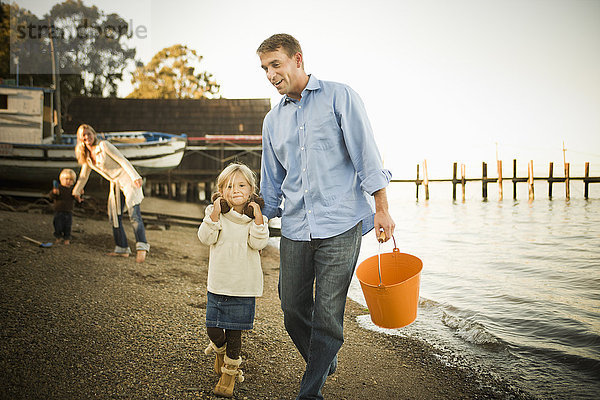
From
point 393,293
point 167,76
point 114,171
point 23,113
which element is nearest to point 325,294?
point 393,293

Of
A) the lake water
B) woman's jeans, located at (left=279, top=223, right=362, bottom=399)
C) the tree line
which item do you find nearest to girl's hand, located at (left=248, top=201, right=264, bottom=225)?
woman's jeans, located at (left=279, top=223, right=362, bottom=399)

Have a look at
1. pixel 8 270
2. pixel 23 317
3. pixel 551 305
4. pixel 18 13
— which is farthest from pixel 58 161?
pixel 18 13

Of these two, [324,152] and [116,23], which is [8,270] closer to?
[324,152]

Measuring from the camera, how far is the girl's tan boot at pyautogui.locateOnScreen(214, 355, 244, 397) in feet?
11.2

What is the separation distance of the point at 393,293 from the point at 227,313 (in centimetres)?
112

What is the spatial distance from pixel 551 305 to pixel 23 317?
7332mm

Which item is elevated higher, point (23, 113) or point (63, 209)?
point (23, 113)

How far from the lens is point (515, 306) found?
7793 millimetres

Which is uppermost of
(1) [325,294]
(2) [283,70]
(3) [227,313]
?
(2) [283,70]

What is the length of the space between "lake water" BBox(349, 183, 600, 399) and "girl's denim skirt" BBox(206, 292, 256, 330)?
8.05ft

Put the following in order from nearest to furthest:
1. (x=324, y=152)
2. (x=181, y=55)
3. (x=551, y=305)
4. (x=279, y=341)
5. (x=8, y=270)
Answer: (x=324, y=152) → (x=279, y=341) → (x=8, y=270) → (x=551, y=305) → (x=181, y=55)

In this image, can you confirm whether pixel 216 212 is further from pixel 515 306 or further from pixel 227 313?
pixel 515 306

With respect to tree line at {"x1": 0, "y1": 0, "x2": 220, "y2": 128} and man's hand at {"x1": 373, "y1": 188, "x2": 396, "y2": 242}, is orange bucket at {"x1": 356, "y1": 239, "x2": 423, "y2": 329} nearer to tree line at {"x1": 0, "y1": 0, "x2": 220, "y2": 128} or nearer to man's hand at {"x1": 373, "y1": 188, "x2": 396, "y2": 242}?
man's hand at {"x1": 373, "y1": 188, "x2": 396, "y2": 242}

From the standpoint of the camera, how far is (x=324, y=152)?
3.13 meters
